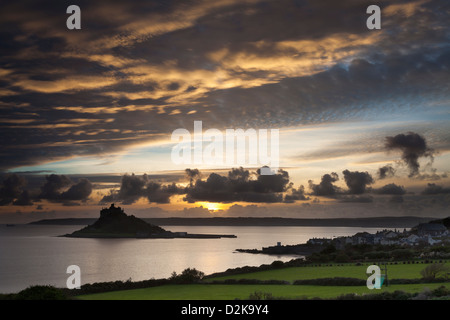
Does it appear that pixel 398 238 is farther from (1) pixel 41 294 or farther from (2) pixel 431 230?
(1) pixel 41 294

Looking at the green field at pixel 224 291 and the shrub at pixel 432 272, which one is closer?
the green field at pixel 224 291

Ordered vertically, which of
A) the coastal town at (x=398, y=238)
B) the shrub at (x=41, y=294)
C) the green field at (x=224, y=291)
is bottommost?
the coastal town at (x=398, y=238)

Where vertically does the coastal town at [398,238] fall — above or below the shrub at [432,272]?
below

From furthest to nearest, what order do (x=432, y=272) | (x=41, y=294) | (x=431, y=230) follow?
(x=431, y=230), (x=432, y=272), (x=41, y=294)

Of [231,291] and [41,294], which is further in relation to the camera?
[231,291]

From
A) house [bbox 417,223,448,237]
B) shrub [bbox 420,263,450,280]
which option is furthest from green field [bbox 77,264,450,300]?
house [bbox 417,223,448,237]

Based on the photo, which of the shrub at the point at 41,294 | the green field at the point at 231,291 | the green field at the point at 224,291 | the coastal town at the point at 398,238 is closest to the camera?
the shrub at the point at 41,294

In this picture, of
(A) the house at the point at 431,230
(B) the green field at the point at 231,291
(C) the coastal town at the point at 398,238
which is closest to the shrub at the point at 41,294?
(B) the green field at the point at 231,291

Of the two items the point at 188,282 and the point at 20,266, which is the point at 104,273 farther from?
the point at 188,282

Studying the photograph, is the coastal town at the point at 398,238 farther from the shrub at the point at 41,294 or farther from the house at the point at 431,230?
the shrub at the point at 41,294

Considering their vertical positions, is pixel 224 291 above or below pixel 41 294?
below

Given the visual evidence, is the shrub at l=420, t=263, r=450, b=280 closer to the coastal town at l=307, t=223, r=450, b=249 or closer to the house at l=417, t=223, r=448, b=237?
the coastal town at l=307, t=223, r=450, b=249

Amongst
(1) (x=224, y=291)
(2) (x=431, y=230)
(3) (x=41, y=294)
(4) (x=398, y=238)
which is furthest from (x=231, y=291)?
(2) (x=431, y=230)

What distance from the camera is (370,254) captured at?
79438 mm
